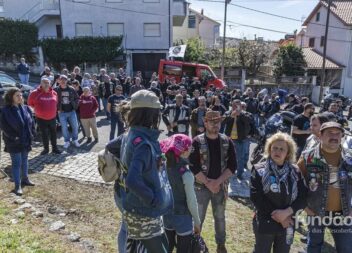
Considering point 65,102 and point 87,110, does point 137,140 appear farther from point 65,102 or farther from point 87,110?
point 87,110

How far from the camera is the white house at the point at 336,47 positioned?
34.1 m

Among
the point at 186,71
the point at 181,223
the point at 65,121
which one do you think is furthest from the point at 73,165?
the point at 186,71

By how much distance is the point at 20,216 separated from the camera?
478cm

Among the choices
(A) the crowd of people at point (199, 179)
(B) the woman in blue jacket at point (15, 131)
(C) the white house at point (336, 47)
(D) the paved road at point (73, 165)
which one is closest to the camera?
(A) the crowd of people at point (199, 179)

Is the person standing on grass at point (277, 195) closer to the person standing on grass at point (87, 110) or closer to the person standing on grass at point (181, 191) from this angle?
the person standing on grass at point (181, 191)

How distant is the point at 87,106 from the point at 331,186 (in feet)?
25.0

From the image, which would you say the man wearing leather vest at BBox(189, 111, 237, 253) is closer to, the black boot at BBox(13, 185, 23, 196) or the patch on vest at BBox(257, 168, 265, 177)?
the patch on vest at BBox(257, 168, 265, 177)

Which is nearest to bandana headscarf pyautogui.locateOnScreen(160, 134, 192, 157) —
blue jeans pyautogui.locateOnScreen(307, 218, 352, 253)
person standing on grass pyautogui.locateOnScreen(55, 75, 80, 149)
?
blue jeans pyautogui.locateOnScreen(307, 218, 352, 253)

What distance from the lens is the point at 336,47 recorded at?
35.9m

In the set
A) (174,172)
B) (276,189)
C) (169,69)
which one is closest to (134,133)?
(174,172)

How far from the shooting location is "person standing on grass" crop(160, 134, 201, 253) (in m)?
3.33

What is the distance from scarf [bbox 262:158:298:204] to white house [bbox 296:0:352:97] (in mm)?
32790

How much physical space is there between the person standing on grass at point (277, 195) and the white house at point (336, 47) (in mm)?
32754

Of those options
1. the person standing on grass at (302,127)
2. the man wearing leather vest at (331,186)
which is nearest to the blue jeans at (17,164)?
the man wearing leather vest at (331,186)
